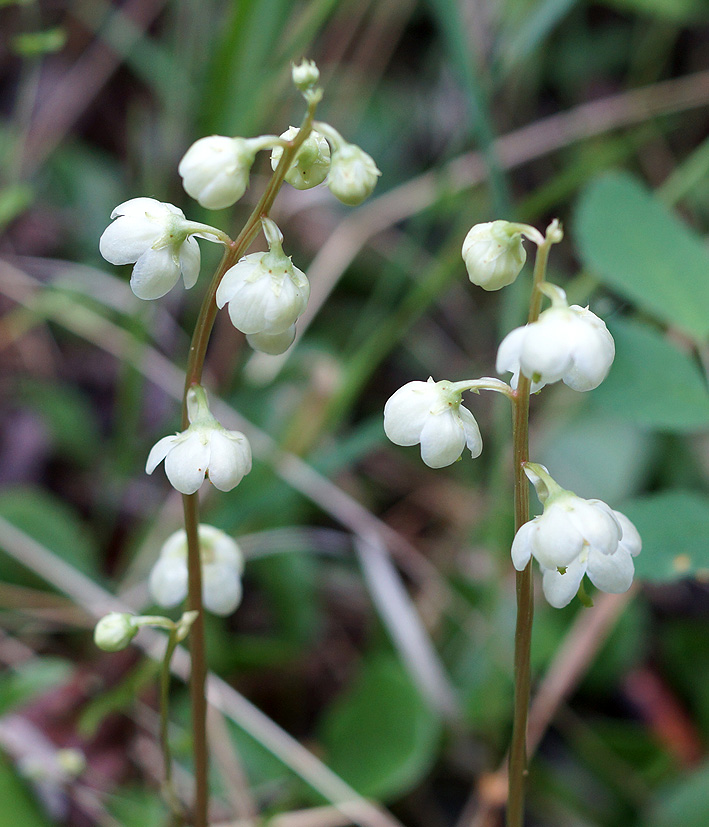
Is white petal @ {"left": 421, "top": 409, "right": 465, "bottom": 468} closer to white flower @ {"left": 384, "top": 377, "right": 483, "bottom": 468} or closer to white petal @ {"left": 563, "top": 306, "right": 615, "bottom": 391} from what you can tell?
white flower @ {"left": 384, "top": 377, "right": 483, "bottom": 468}

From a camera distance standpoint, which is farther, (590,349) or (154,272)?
(154,272)

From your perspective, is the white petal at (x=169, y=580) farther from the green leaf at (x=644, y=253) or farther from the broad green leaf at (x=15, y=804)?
the green leaf at (x=644, y=253)

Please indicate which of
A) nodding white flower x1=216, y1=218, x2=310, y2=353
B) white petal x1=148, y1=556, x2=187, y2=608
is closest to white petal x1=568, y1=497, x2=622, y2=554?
nodding white flower x1=216, y1=218, x2=310, y2=353

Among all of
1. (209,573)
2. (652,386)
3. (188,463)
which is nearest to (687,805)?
(652,386)

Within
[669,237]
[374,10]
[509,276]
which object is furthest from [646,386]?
[374,10]

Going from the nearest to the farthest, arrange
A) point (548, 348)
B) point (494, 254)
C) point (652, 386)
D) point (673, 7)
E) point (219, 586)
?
point (548, 348), point (494, 254), point (219, 586), point (652, 386), point (673, 7)

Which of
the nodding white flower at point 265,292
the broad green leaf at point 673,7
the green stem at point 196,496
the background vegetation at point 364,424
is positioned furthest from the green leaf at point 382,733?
the broad green leaf at point 673,7

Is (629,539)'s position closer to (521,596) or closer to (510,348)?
(521,596)
